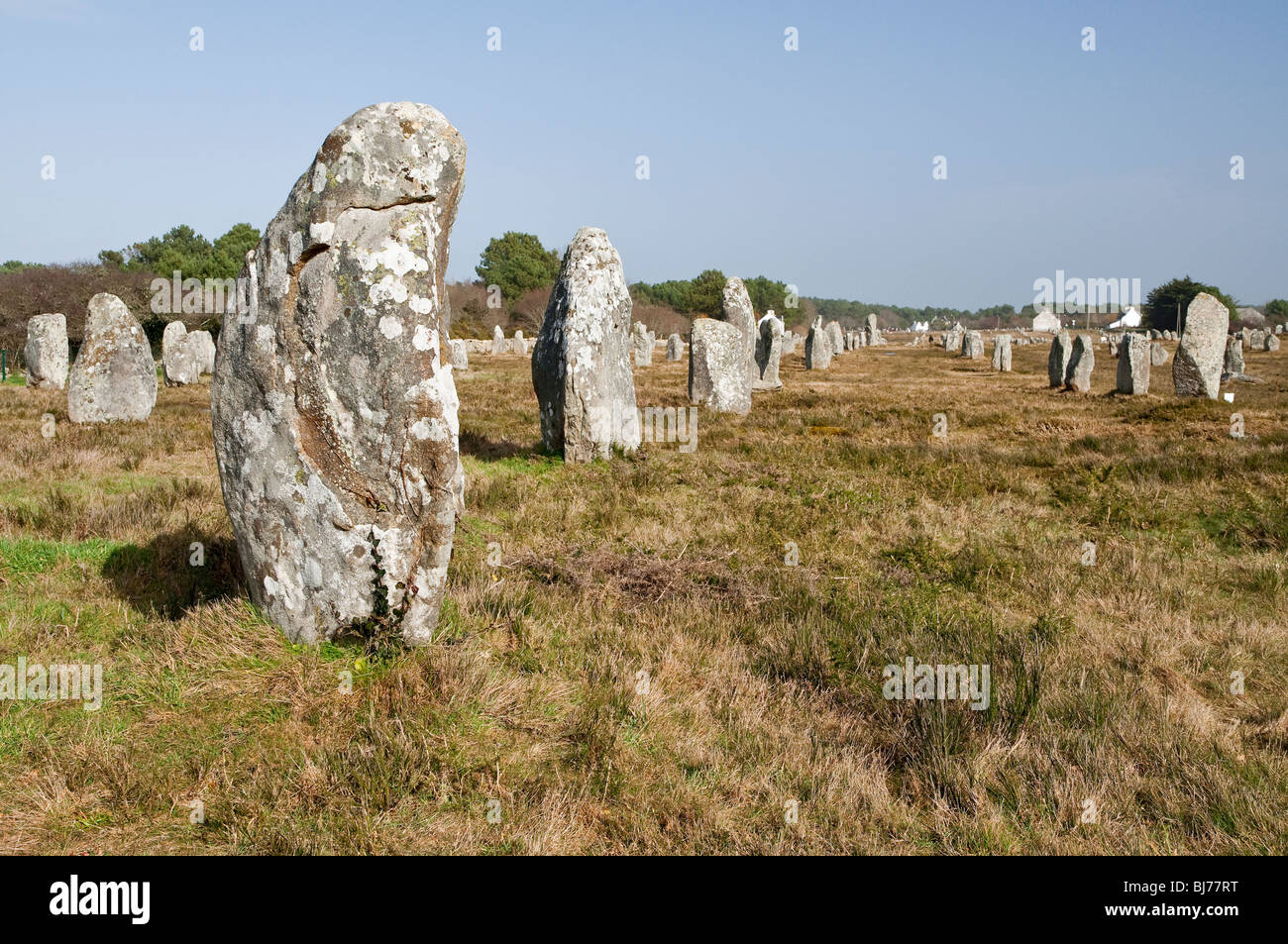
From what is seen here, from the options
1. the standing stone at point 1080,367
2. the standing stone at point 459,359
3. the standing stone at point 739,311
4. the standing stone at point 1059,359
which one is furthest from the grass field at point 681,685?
the standing stone at point 459,359

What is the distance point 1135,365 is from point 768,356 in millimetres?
8919

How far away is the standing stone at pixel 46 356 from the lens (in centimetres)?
1964

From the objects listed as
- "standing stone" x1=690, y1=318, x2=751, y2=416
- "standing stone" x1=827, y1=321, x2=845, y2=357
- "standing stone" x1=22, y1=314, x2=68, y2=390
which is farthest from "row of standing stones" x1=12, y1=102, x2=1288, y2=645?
"standing stone" x1=827, y1=321, x2=845, y2=357

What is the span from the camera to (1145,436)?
485 inches

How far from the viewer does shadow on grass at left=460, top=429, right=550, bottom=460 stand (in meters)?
10.6

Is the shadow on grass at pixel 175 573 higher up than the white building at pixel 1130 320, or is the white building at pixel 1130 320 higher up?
the white building at pixel 1130 320

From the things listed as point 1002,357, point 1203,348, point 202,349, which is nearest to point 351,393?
point 1203,348

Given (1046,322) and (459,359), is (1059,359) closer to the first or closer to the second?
(459,359)

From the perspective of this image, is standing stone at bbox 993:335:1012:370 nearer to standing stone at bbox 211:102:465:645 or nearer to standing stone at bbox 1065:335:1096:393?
standing stone at bbox 1065:335:1096:393

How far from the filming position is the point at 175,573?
5.41 metres

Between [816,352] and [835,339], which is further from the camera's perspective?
[835,339]

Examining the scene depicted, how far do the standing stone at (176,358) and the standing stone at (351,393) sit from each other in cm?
1948

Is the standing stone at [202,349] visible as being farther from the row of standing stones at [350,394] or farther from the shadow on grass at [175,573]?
the row of standing stones at [350,394]

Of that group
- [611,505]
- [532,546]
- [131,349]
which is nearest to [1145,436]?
[611,505]
